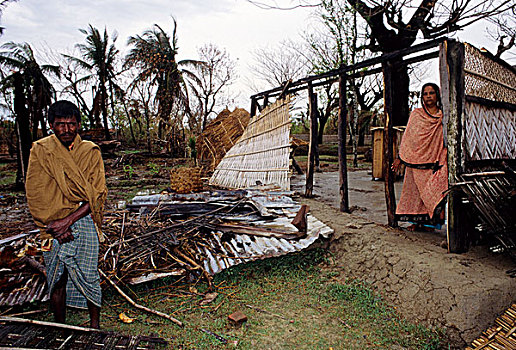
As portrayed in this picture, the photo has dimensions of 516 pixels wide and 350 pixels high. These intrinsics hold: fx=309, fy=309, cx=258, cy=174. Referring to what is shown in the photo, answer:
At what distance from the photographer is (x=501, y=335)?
2.17m

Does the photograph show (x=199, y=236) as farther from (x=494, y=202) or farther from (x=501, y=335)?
(x=494, y=202)

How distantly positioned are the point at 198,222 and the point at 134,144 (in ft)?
68.5

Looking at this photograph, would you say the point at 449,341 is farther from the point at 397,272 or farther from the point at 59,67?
the point at 59,67

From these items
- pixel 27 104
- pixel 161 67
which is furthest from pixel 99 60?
pixel 27 104

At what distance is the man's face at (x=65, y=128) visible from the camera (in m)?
2.06

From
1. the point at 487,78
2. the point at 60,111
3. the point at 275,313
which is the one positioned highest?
the point at 487,78

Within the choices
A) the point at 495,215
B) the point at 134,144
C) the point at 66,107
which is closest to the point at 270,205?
the point at 495,215

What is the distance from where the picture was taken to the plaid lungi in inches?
84.7

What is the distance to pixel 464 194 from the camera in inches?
116

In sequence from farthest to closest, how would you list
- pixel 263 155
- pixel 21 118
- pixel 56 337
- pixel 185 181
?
pixel 21 118, pixel 263 155, pixel 185 181, pixel 56 337

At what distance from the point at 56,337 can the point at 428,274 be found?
2880mm

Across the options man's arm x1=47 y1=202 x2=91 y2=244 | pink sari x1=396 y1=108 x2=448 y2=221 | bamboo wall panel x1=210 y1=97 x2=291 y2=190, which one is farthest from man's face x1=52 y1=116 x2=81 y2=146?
bamboo wall panel x1=210 y1=97 x2=291 y2=190

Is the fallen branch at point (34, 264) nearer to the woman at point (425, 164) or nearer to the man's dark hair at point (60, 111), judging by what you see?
the man's dark hair at point (60, 111)

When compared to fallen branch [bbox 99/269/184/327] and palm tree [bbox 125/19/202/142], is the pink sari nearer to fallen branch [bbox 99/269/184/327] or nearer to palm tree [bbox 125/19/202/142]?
fallen branch [bbox 99/269/184/327]
